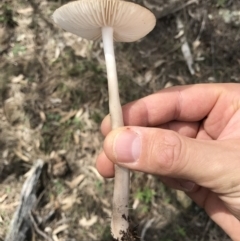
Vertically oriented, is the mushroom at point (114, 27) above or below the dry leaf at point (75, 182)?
above

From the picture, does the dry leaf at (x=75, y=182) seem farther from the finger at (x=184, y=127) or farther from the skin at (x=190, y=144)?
the finger at (x=184, y=127)

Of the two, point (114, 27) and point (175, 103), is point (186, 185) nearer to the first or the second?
point (175, 103)

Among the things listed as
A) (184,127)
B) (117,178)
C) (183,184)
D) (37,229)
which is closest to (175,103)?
(184,127)

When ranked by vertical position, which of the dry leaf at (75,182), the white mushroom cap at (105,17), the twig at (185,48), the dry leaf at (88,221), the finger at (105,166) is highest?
the white mushroom cap at (105,17)

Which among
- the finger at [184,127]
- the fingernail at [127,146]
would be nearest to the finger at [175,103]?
the finger at [184,127]

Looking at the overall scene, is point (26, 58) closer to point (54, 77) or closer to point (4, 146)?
point (54, 77)

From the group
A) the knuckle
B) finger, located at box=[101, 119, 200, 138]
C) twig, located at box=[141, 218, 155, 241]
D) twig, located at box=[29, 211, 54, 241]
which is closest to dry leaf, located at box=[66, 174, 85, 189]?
twig, located at box=[29, 211, 54, 241]

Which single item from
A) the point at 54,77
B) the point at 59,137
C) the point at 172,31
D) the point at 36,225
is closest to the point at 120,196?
the point at 36,225
